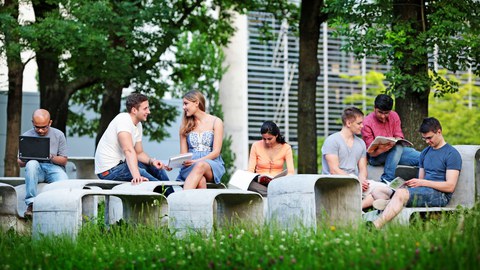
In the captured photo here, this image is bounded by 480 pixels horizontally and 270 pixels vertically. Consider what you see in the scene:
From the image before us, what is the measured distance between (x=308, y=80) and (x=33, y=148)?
867 centimetres

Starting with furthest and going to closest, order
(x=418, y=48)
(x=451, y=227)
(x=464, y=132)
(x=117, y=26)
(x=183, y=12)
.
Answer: (x=464, y=132) → (x=183, y=12) → (x=117, y=26) → (x=418, y=48) → (x=451, y=227)

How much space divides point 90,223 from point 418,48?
25.4ft

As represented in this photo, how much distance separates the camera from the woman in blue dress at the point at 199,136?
41.8ft

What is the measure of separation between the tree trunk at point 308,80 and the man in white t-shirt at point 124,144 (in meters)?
8.15

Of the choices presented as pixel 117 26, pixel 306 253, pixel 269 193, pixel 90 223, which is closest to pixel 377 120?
pixel 269 193

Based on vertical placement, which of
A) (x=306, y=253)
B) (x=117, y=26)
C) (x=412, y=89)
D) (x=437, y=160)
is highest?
(x=117, y=26)

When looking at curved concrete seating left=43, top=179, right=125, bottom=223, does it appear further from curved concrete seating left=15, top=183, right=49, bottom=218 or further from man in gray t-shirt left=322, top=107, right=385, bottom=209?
man in gray t-shirt left=322, top=107, right=385, bottom=209

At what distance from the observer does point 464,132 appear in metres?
45.6

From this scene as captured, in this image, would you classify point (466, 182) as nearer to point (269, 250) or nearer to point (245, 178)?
point (245, 178)

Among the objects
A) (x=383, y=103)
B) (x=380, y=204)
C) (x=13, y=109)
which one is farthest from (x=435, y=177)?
(x=13, y=109)

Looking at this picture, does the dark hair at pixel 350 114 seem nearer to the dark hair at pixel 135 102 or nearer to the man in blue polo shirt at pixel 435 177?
the man in blue polo shirt at pixel 435 177

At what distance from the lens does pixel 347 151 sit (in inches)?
497

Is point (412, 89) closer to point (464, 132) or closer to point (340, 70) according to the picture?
point (464, 132)

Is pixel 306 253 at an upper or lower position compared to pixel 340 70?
lower
